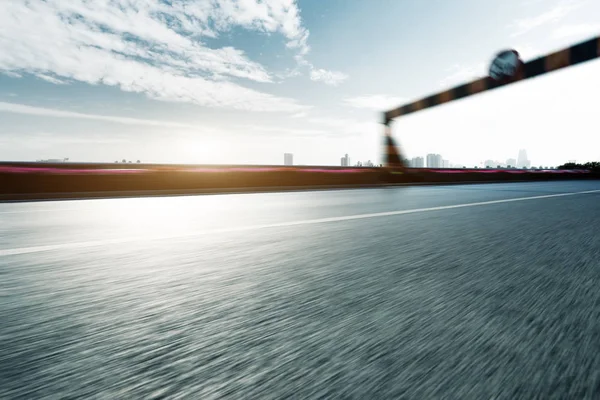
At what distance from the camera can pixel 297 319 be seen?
148cm

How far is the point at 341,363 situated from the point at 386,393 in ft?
0.60

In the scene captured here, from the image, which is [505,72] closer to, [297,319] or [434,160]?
[297,319]

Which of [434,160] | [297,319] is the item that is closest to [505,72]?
[297,319]

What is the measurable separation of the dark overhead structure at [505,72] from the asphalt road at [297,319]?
573 inches

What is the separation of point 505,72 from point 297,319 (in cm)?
1738

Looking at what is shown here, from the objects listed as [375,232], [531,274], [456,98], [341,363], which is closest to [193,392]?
[341,363]

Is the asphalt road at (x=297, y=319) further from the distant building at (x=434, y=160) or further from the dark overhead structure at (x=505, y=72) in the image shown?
the distant building at (x=434, y=160)

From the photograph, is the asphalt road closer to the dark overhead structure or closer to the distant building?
the dark overhead structure

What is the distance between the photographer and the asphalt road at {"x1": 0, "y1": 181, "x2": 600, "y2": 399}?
3.37 feet

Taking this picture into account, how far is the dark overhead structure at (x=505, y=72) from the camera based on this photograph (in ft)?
45.6

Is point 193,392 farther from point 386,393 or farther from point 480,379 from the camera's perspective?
point 480,379

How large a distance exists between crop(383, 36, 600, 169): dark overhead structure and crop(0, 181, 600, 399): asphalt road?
14.5 m

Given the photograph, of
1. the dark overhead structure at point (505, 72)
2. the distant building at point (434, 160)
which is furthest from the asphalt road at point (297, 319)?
the distant building at point (434, 160)

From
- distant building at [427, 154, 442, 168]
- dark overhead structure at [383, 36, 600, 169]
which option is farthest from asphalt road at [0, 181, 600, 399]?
distant building at [427, 154, 442, 168]
